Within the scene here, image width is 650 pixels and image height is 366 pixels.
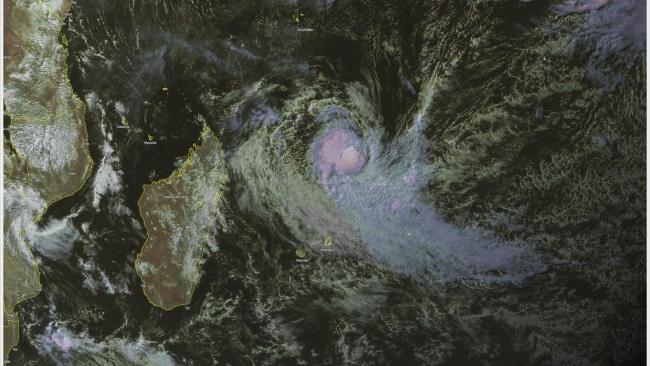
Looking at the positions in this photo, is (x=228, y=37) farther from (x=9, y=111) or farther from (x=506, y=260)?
(x=506, y=260)

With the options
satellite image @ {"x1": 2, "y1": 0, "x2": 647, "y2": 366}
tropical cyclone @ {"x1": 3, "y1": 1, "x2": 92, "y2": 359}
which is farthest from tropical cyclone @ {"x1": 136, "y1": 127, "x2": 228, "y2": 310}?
tropical cyclone @ {"x1": 3, "y1": 1, "x2": 92, "y2": 359}

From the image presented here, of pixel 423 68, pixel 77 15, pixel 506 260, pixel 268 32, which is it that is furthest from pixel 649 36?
pixel 77 15

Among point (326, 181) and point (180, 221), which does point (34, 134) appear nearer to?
point (180, 221)

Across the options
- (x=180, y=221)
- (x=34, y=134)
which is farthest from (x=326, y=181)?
(x=34, y=134)

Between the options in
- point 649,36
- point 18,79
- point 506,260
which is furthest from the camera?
point 18,79

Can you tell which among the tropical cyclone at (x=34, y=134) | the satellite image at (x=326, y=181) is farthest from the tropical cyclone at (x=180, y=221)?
the tropical cyclone at (x=34, y=134)

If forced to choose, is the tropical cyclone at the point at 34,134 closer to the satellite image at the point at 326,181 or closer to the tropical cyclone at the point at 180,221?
the satellite image at the point at 326,181
